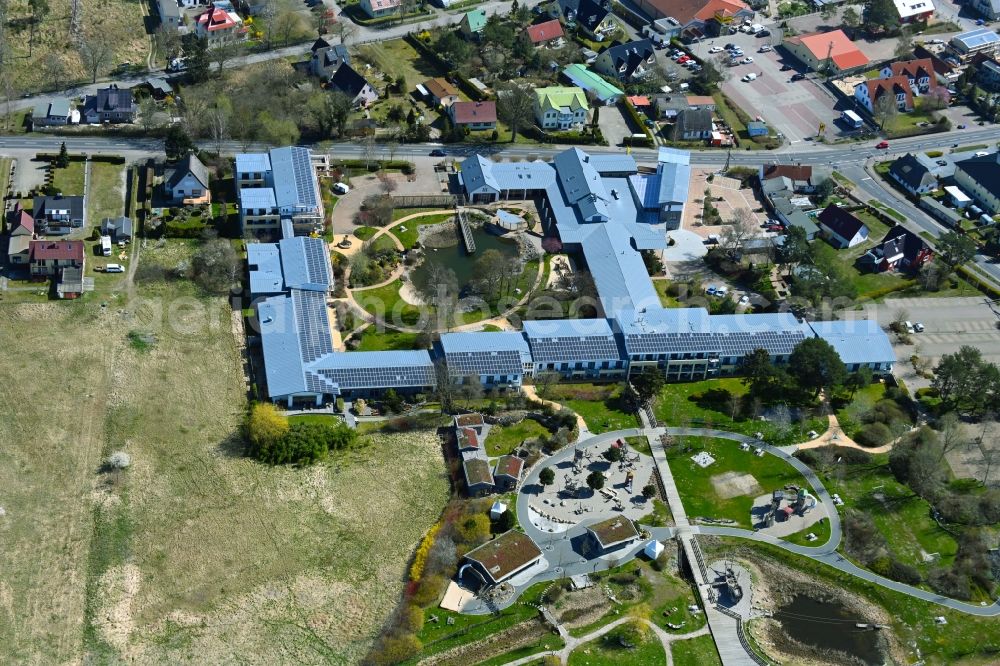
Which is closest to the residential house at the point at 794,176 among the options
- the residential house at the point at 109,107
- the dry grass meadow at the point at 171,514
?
the dry grass meadow at the point at 171,514

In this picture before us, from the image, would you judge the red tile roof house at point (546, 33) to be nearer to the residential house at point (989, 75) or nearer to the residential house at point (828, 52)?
the residential house at point (828, 52)

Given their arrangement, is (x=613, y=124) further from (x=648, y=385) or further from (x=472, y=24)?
(x=648, y=385)

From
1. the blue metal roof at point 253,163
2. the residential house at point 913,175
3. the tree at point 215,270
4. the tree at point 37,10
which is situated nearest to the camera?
the tree at point 215,270

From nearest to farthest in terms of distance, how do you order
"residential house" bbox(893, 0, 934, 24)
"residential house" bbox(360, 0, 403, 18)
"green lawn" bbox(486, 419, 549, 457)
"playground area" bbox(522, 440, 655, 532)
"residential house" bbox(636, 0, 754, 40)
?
"playground area" bbox(522, 440, 655, 532) < "green lawn" bbox(486, 419, 549, 457) < "residential house" bbox(360, 0, 403, 18) < "residential house" bbox(636, 0, 754, 40) < "residential house" bbox(893, 0, 934, 24)

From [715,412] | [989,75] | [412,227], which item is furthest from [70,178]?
[989,75]

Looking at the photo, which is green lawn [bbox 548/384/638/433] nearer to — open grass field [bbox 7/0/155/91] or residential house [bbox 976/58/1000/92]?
open grass field [bbox 7/0/155/91]

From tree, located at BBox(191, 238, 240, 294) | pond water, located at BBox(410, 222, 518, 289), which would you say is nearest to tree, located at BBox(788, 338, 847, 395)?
pond water, located at BBox(410, 222, 518, 289)
